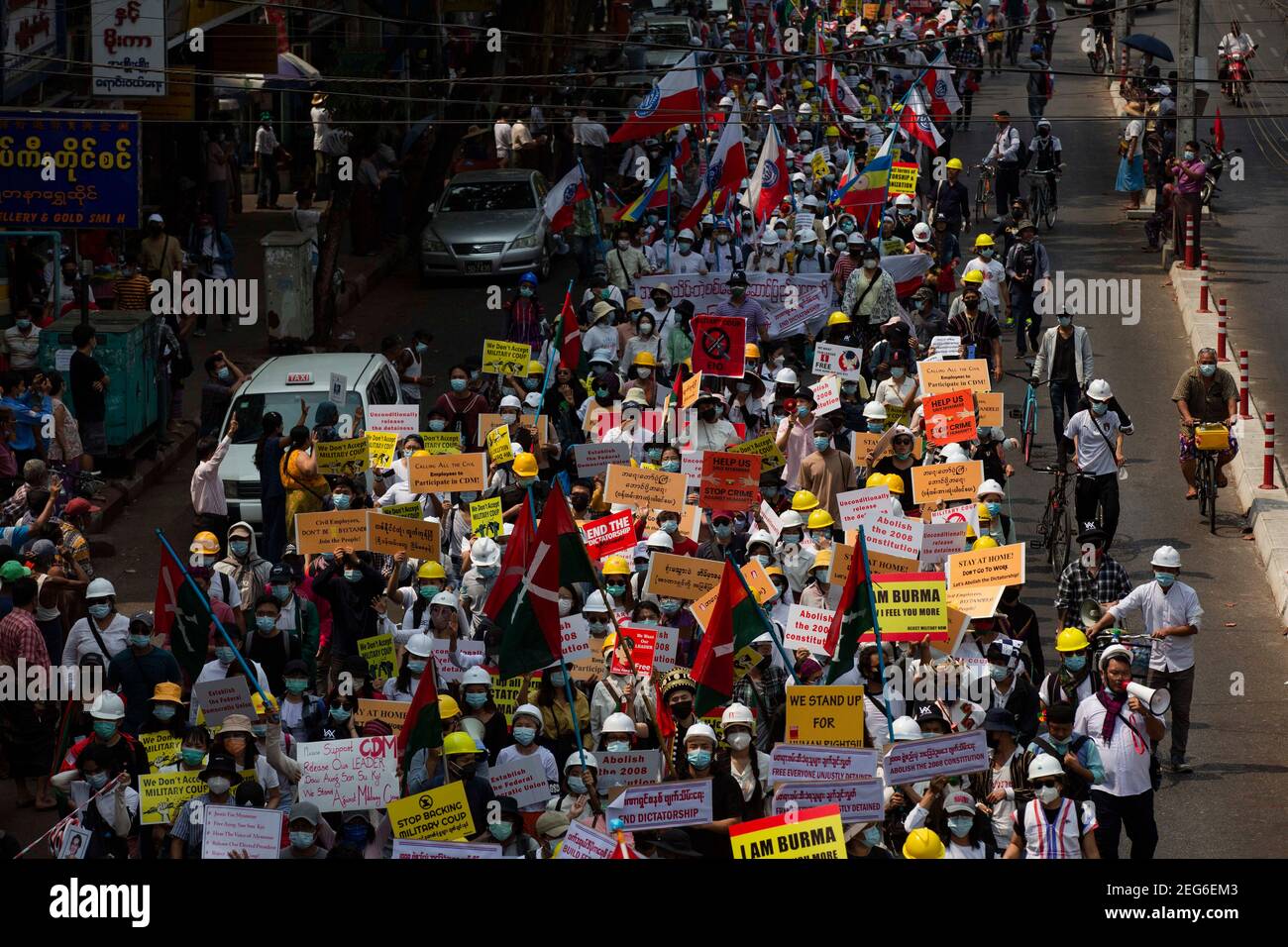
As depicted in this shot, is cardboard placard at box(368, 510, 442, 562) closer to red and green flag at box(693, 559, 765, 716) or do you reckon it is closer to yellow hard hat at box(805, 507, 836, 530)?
yellow hard hat at box(805, 507, 836, 530)

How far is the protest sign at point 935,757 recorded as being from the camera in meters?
11.1

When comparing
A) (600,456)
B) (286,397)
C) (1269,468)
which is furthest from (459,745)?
(1269,468)

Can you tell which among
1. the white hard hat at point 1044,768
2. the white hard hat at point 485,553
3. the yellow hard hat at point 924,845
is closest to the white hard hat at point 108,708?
the white hard hat at point 485,553

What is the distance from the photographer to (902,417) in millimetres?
18500

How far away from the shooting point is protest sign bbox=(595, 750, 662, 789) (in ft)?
38.9

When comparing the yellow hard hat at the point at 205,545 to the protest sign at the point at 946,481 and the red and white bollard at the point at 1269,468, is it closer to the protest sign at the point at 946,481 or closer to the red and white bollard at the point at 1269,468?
the protest sign at the point at 946,481

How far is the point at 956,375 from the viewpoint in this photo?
17344 mm

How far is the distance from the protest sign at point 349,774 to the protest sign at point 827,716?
212 cm

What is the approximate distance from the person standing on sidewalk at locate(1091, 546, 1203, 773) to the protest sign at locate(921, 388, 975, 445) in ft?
9.33

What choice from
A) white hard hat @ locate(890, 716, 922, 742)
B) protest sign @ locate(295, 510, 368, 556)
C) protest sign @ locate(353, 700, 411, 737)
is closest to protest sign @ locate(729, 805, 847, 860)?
white hard hat @ locate(890, 716, 922, 742)
